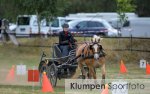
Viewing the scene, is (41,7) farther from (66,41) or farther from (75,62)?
(75,62)

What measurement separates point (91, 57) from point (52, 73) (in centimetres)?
191

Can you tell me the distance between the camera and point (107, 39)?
32.5m

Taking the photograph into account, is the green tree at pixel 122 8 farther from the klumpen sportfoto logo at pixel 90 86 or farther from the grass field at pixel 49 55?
the klumpen sportfoto logo at pixel 90 86

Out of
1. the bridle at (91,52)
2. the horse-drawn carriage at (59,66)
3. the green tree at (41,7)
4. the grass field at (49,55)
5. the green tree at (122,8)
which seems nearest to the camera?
the bridle at (91,52)

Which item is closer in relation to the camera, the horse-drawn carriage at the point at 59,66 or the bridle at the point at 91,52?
the bridle at the point at 91,52

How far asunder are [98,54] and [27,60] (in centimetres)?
1580

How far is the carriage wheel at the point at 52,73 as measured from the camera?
1822 centimetres

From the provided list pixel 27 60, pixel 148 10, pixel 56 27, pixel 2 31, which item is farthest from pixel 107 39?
pixel 148 10

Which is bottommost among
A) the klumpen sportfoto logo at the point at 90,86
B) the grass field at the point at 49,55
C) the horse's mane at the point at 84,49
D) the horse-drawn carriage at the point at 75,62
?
the grass field at the point at 49,55

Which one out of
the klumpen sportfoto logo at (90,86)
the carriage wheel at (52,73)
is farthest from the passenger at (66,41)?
the klumpen sportfoto logo at (90,86)

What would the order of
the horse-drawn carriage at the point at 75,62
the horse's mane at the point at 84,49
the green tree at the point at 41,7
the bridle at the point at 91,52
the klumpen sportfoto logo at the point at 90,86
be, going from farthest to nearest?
the green tree at the point at 41,7 → the horse's mane at the point at 84,49 → the horse-drawn carriage at the point at 75,62 → the bridle at the point at 91,52 → the klumpen sportfoto logo at the point at 90,86

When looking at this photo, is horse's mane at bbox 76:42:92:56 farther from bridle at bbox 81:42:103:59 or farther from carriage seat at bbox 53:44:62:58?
carriage seat at bbox 53:44:62:58

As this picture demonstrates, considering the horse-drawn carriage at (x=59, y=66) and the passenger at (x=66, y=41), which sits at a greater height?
the passenger at (x=66, y=41)

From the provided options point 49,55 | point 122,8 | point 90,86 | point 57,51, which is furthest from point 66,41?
point 122,8
